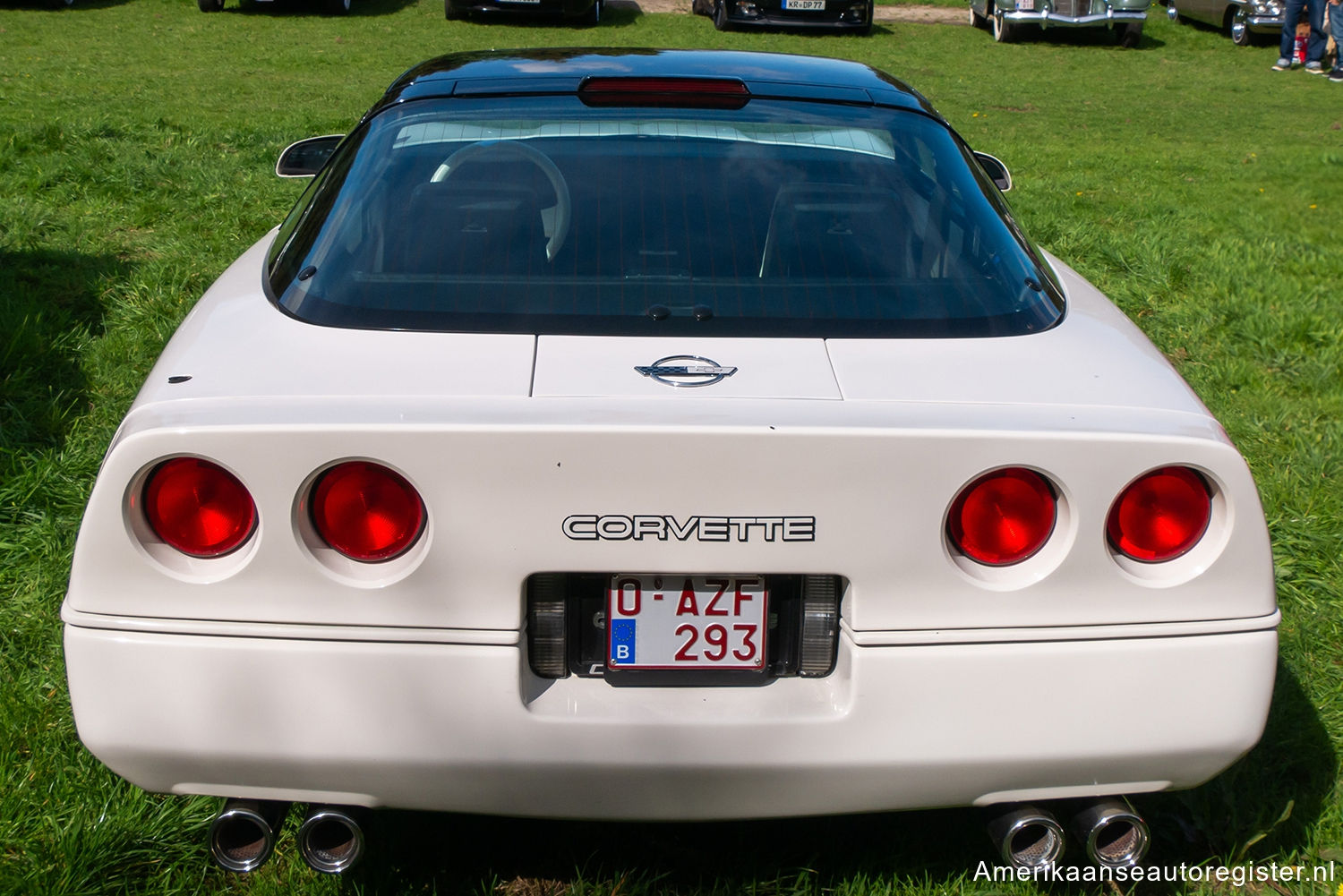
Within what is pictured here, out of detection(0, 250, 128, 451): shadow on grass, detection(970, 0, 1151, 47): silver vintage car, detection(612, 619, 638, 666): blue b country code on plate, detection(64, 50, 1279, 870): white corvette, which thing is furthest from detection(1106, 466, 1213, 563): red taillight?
detection(970, 0, 1151, 47): silver vintage car

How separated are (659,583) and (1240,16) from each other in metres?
20.7

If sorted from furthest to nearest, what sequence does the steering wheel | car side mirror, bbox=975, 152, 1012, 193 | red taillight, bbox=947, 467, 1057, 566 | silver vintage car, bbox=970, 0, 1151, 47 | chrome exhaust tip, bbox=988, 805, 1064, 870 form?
1. silver vintage car, bbox=970, 0, 1151, 47
2. car side mirror, bbox=975, 152, 1012, 193
3. the steering wheel
4. chrome exhaust tip, bbox=988, 805, 1064, 870
5. red taillight, bbox=947, 467, 1057, 566

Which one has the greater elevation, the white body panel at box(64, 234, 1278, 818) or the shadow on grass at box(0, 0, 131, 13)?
the white body panel at box(64, 234, 1278, 818)

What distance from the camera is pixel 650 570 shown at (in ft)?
6.14

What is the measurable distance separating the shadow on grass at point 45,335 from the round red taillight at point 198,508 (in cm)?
241

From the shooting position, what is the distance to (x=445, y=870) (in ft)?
7.95

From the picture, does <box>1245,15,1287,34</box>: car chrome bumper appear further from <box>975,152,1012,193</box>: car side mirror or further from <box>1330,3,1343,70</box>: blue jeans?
<box>975,152,1012,193</box>: car side mirror

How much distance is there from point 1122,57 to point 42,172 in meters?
15.4

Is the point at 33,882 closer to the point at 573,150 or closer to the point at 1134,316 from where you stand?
the point at 573,150

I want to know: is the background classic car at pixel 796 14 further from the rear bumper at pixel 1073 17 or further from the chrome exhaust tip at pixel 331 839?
the chrome exhaust tip at pixel 331 839

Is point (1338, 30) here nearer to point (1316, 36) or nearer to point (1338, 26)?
point (1338, 26)

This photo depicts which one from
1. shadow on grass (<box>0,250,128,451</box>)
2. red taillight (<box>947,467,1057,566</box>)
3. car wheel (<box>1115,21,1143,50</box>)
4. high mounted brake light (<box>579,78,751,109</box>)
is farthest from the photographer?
car wheel (<box>1115,21,1143,50</box>)

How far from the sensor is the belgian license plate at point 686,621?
1.95 meters

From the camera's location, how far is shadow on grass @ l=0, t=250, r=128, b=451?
4.16 m
